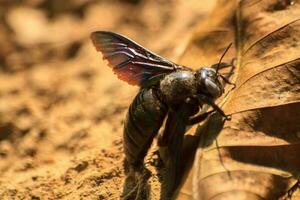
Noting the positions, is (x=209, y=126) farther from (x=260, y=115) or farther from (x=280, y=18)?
(x=280, y=18)

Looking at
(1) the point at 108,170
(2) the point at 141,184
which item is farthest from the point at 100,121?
(2) the point at 141,184

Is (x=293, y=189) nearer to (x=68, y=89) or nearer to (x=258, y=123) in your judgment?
(x=258, y=123)

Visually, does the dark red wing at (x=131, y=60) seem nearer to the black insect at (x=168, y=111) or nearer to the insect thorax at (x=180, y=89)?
the black insect at (x=168, y=111)

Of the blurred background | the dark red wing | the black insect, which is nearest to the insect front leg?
the black insect

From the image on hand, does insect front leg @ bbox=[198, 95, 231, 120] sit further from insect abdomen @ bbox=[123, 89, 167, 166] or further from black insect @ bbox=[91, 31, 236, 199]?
insect abdomen @ bbox=[123, 89, 167, 166]

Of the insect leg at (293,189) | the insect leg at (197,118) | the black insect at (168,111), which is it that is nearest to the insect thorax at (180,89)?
the black insect at (168,111)

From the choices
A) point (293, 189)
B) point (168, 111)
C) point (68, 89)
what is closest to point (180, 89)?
point (168, 111)
